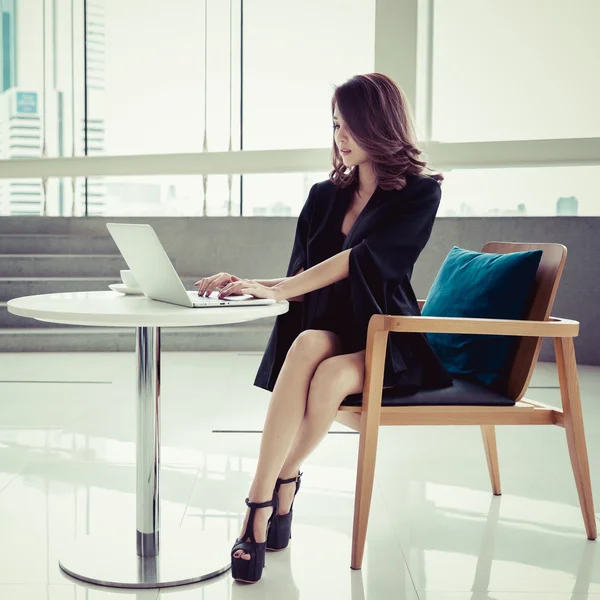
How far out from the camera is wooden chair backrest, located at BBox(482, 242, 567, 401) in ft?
6.43

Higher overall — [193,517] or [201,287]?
[201,287]

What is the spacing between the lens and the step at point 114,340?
4938mm

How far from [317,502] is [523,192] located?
3.84 meters

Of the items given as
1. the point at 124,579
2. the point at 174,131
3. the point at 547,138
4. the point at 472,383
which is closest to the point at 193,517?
the point at 124,579

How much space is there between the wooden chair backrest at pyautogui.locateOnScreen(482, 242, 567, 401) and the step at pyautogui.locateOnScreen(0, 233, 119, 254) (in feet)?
14.2

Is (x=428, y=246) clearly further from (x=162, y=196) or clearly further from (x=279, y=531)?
(x=279, y=531)

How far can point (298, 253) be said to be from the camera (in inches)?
84.4

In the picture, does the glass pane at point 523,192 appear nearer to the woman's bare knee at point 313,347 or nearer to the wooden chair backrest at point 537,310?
the wooden chair backrest at point 537,310

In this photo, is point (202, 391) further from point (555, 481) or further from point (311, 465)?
point (555, 481)

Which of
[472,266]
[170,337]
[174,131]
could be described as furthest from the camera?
[174,131]

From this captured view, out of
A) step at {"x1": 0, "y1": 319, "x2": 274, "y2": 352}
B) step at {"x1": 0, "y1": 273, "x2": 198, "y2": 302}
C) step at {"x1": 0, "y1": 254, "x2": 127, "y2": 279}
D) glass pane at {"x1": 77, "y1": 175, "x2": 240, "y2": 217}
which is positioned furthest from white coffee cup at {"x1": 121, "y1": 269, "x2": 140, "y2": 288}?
glass pane at {"x1": 77, "y1": 175, "x2": 240, "y2": 217}

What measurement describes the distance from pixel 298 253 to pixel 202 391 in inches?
72.0

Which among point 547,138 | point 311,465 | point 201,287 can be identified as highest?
point 547,138

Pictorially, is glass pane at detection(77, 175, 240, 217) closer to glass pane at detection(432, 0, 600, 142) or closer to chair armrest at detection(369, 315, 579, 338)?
glass pane at detection(432, 0, 600, 142)
